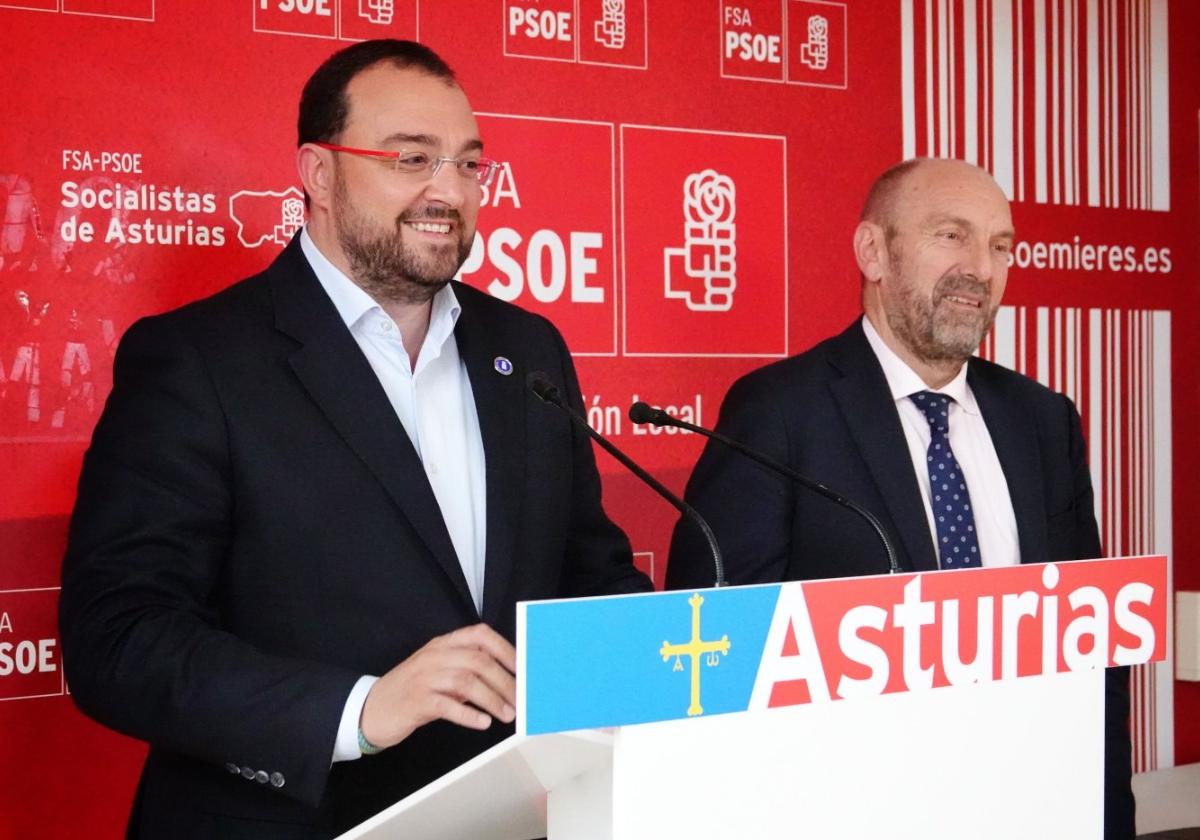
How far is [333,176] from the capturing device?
2270 millimetres

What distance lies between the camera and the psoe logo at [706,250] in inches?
141

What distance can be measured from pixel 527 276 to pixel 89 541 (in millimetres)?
1634

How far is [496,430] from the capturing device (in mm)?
2209

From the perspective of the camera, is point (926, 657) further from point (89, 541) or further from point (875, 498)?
point (875, 498)

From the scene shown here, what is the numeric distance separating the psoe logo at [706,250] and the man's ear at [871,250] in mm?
520

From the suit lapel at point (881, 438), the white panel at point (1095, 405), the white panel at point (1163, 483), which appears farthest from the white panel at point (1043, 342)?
the suit lapel at point (881, 438)

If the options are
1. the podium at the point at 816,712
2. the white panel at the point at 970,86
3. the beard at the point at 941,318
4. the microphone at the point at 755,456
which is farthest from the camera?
the white panel at the point at 970,86

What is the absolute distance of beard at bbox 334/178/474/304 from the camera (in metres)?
2.20

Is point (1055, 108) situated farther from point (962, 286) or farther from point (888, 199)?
point (962, 286)

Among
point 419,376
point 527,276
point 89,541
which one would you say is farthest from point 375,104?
point 527,276

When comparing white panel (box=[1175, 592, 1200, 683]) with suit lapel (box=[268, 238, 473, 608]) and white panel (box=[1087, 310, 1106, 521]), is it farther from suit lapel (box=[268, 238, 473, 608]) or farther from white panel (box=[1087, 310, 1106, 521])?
suit lapel (box=[268, 238, 473, 608])

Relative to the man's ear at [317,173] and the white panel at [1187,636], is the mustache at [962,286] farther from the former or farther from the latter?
the white panel at [1187,636]

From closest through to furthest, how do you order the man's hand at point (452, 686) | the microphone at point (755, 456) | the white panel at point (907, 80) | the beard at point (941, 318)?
the man's hand at point (452, 686)
the microphone at point (755, 456)
the beard at point (941, 318)
the white panel at point (907, 80)

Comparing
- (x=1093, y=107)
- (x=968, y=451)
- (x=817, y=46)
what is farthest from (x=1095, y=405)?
(x=968, y=451)
